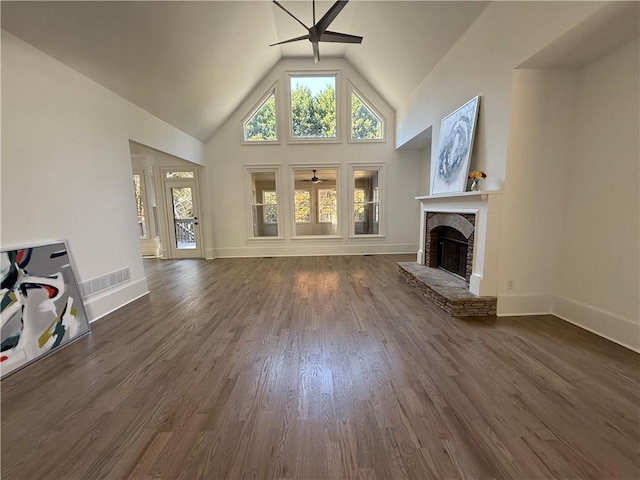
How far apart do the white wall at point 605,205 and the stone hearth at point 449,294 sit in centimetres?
→ 80

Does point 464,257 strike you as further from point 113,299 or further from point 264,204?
point 264,204

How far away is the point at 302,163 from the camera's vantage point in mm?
6469

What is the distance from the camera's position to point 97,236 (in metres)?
3.02

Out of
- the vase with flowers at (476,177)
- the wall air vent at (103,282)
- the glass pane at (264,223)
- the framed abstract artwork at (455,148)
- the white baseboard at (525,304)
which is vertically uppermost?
the framed abstract artwork at (455,148)

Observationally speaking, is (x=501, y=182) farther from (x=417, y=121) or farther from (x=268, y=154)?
(x=268, y=154)

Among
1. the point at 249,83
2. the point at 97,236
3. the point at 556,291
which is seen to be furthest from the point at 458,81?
the point at 97,236

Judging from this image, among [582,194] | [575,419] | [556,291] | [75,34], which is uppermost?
[75,34]

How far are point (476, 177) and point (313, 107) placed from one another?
15.4 feet

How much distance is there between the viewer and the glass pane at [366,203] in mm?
6676

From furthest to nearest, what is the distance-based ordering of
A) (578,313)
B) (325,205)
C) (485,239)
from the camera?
1. (325,205)
2. (485,239)
3. (578,313)

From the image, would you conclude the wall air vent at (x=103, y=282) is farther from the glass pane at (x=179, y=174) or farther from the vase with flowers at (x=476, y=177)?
the vase with flowers at (x=476, y=177)

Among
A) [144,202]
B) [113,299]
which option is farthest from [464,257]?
[144,202]

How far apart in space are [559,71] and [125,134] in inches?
202

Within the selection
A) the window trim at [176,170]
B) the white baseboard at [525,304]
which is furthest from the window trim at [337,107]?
the white baseboard at [525,304]
